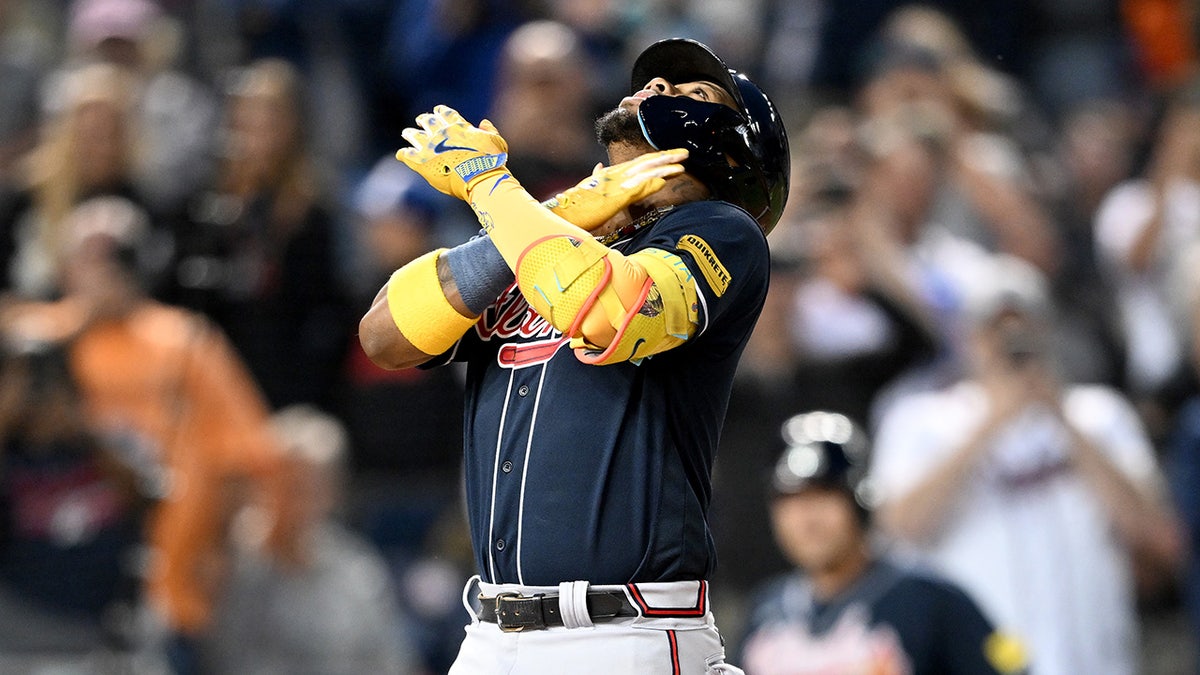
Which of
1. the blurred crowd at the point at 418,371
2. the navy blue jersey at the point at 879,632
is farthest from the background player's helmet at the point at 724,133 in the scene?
the blurred crowd at the point at 418,371

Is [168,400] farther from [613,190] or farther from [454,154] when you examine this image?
[613,190]

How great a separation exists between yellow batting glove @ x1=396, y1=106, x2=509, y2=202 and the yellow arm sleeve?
10cm

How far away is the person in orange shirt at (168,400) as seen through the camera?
6.30 meters

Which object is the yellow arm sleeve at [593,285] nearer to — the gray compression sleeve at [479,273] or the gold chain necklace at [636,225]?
the gray compression sleeve at [479,273]

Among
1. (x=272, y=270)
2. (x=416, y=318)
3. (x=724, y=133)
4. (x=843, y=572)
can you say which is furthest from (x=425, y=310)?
(x=272, y=270)

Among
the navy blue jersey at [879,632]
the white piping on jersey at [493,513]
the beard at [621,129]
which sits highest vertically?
the beard at [621,129]

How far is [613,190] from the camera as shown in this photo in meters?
2.83

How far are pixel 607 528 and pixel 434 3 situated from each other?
5.02m

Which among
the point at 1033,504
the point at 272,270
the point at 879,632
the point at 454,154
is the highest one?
the point at 272,270

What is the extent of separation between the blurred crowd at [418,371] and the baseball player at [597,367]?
10.0 feet

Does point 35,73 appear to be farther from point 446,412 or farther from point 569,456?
point 569,456

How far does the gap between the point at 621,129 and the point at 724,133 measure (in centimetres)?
22

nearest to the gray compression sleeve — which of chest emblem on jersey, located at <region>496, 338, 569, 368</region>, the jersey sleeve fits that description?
chest emblem on jersey, located at <region>496, 338, 569, 368</region>

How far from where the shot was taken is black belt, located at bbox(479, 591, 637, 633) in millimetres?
2785
